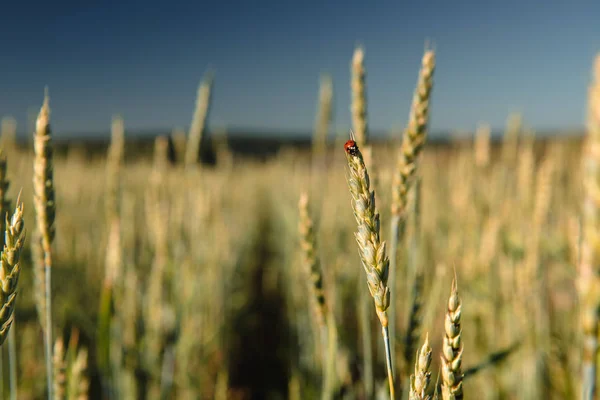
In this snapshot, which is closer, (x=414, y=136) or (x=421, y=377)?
(x=421, y=377)

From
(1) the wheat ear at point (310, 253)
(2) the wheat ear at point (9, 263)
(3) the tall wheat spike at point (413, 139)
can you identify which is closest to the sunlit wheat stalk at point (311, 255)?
(1) the wheat ear at point (310, 253)

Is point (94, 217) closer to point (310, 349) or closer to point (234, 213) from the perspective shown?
point (234, 213)

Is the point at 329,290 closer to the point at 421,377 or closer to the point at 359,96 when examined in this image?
the point at 359,96

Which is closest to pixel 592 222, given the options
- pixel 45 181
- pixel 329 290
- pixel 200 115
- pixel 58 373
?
pixel 45 181

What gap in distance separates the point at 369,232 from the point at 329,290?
712 millimetres

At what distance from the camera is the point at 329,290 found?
106cm

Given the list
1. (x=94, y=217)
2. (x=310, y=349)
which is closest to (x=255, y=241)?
(x=94, y=217)

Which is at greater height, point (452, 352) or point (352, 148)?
point (352, 148)

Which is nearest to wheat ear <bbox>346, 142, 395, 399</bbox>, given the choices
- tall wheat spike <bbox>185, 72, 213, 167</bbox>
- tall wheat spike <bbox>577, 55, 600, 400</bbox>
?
tall wheat spike <bbox>577, 55, 600, 400</bbox>

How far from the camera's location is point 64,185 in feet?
14.8

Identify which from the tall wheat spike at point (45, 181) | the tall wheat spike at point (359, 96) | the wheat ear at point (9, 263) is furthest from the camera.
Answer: the tall wheat spike at point (359, 96)

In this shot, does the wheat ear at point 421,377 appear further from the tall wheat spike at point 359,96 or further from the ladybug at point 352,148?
the tall wheat spike at point 359,96

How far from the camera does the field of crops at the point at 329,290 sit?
41 centimetres

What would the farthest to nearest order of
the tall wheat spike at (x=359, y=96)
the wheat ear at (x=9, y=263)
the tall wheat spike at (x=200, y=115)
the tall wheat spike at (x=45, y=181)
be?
the tall wheat spike at (x=200, y=115)
the tall wheat spike at (x=359, y=96)
the tall wheat spike at (x=45, y=181)
the wheat ear at (x=9, y=263)
